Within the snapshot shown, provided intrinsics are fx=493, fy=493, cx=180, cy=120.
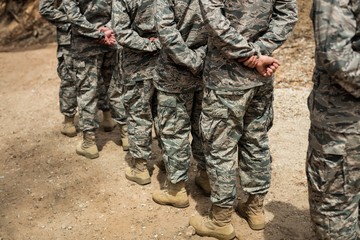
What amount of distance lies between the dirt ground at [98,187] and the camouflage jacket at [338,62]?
154 centimetres

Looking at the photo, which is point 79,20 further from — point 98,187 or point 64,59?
point 98,187

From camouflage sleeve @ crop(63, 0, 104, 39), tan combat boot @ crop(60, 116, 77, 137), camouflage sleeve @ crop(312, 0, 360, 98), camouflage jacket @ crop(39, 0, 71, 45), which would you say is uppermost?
camouflage sleeve @ crop(312, 0, 360, 98)

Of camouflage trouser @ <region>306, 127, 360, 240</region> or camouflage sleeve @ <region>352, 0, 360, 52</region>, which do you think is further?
camouflage trouser @ <region>306, 127, 360, 240</region>

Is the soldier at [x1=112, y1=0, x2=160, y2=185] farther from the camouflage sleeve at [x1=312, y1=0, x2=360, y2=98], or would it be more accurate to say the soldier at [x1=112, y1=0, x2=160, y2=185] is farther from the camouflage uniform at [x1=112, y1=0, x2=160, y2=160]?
the camouflage sleeve at [x1=312, y1=0, x2=360, y2=98]

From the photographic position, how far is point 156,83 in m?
4.24

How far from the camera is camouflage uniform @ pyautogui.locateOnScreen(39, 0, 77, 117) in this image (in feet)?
19.3

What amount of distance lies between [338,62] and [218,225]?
6.02 feet

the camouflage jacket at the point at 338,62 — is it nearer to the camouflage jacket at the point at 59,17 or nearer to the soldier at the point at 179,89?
the soldier at the point at 179,89

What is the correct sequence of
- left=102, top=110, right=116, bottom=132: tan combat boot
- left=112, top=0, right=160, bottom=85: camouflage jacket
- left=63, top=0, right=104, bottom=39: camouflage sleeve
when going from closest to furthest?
left=112, top=0, right=160, bottom=85: camouflage jacket → left=63, top=0, right=104, bottom=39: camouflage sleeve → left=102, top=110, right=116, bottom=132: tan combat boot

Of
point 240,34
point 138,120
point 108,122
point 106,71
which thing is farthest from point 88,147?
point 240,34

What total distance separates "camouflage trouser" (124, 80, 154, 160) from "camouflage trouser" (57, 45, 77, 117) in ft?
4.34

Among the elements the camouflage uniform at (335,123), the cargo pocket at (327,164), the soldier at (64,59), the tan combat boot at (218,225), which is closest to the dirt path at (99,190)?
the tan combat boot at (218,225)

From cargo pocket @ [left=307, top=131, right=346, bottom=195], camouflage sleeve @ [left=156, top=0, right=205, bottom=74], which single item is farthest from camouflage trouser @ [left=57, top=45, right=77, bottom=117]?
cargo pocket @ [left=307, top=131, right=346, bottom=195]

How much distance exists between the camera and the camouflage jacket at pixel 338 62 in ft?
8.66
